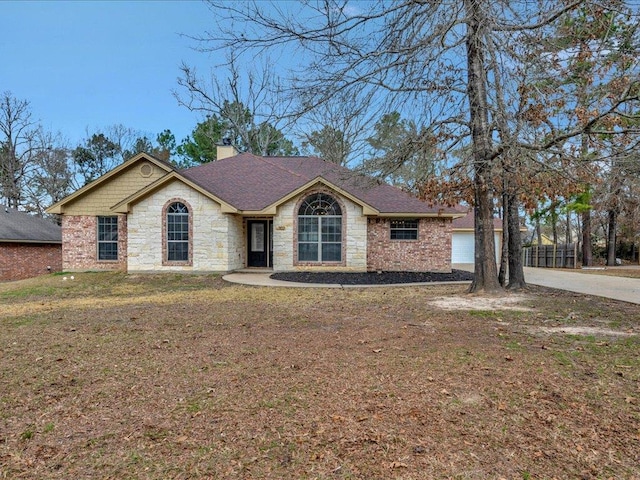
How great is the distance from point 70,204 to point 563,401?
17.5 meters

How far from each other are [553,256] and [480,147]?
18.4 m

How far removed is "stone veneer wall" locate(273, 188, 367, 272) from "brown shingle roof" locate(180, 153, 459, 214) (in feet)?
1.95

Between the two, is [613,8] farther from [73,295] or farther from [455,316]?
[73,295]

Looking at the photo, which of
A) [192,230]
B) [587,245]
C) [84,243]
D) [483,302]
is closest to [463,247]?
[587,245]

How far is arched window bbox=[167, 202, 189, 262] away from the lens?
571 inches

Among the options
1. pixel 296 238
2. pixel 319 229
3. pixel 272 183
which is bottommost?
pixel 296 238

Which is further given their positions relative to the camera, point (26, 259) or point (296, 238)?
point (26, 259)

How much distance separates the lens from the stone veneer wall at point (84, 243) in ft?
52.0

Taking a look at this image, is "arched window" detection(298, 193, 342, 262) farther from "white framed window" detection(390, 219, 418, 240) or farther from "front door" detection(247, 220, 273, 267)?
"white framed window" detection(390, 219, 418, 240)

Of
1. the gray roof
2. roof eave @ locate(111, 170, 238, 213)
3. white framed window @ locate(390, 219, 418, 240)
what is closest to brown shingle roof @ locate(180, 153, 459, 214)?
roof eave @ locate(111, 170, 238, 213)

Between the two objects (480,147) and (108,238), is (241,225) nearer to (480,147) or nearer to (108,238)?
(108,238)

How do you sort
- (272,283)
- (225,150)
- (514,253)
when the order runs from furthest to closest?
1. (225,150)
2. (272,283)
3. (514,253)

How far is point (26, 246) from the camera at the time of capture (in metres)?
21.5

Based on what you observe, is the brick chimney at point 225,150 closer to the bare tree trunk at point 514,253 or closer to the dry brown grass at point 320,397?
the bare tree trunk at point 514,253
